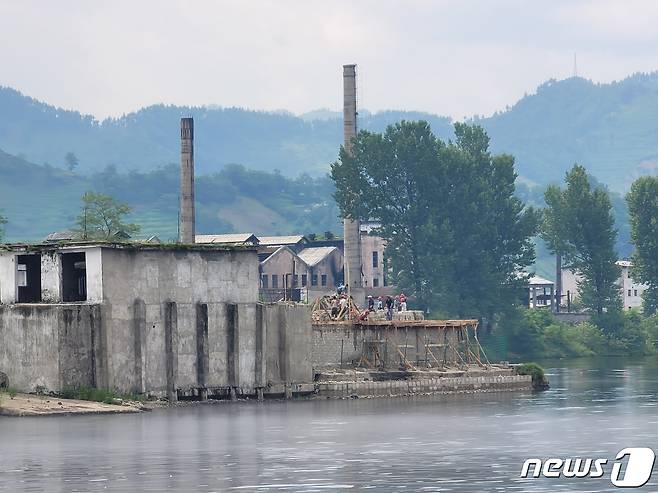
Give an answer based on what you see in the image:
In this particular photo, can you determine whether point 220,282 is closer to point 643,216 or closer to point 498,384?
point 498,384

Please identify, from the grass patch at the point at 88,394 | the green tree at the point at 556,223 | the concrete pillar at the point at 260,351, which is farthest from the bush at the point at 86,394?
the green tree at the point at 556,223

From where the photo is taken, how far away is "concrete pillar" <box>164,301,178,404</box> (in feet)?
250

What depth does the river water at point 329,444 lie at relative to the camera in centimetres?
4987

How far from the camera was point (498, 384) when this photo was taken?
9138cm

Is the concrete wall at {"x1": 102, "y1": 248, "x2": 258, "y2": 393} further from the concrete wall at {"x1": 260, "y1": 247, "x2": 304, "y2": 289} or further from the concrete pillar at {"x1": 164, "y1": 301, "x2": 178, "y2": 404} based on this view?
the concrete wall at {"x1": 260, "y1": 247, "x2": 304, "y2": 289}

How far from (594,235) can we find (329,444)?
96199 mm

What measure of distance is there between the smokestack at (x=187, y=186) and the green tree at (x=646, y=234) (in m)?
42.5

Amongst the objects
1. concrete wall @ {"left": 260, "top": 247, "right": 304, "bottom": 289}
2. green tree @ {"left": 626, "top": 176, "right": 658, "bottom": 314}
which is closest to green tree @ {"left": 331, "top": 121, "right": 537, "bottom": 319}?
concrete wall @ {"left": 260, "top": 247, "right": 304, "bottom": 289}

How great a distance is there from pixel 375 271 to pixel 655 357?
4451 centimetres

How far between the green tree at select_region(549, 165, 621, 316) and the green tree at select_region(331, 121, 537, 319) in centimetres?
694

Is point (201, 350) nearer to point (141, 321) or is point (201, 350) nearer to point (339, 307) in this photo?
point (141, 321)

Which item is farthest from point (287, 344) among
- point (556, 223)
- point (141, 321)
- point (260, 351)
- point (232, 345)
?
point (556, 223)

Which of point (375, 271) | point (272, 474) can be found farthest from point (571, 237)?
point (272, 474)

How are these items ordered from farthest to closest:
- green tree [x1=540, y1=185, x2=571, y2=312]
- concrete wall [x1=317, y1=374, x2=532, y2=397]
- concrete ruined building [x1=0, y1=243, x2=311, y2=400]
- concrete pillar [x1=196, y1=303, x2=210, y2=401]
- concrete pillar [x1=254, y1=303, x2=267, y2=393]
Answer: green tree [x1=540, y1=185, x2=571, y2=312] → concrete wall [x1=317, y1=374, x2=532, y2=397] → concrete pillar [x1=254, y1=303, x2=267, y2=393] → concrete pillar [x1=196, y1=303, x2=210, y2=401] → concrete ruined building [x1=0, y1=243, x2=311, y2=400]
